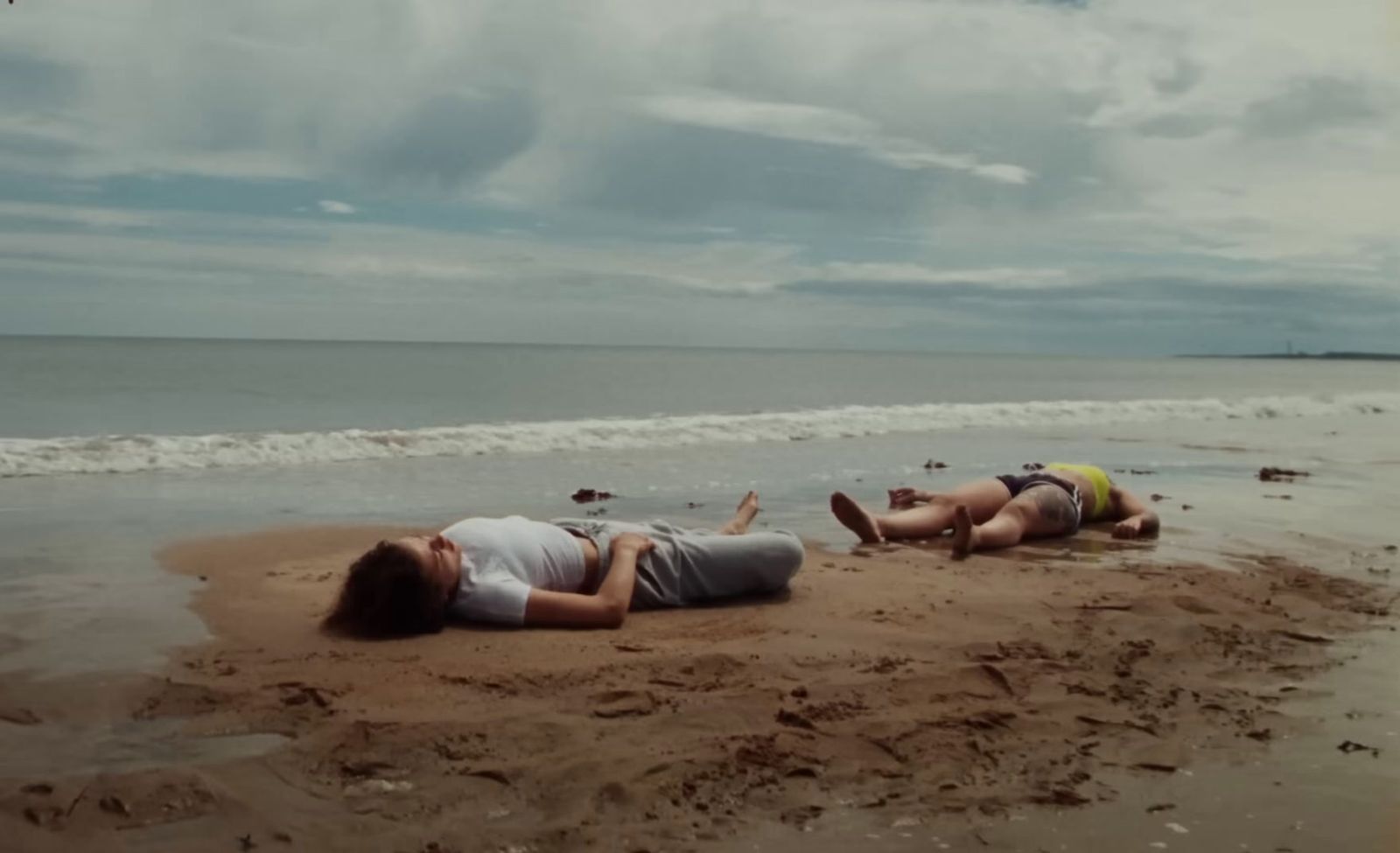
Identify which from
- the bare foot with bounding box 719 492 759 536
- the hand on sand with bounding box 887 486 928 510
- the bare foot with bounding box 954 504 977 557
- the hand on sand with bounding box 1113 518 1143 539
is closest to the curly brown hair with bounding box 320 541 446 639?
the bare foot with bounding box 719 492 759 536

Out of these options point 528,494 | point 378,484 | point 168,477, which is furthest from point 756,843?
point 168,477

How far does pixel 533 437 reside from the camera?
1544 cm

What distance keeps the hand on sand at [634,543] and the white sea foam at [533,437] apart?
7.84 meters

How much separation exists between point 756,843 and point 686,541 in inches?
116

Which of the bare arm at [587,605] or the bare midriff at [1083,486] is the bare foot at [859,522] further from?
the bare arm at [587,605]

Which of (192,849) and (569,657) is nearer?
(192,849)

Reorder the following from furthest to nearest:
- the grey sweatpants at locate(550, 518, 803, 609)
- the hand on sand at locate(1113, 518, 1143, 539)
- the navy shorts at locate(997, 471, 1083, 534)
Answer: the navy shorts at locate(997, 471, 1083, 534)
the hand on sand at locate(1113, 518, 1143, 539)
the grey sweatpants at locate(550, 518, 803, 609)

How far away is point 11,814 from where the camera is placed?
302 centimetres

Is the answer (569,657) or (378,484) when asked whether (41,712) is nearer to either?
(569,657)

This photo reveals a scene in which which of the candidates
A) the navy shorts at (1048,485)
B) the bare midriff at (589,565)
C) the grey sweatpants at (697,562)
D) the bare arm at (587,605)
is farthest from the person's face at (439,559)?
the navy shorts at (1048,485)

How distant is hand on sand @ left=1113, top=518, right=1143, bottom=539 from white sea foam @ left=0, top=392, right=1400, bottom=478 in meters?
8.26

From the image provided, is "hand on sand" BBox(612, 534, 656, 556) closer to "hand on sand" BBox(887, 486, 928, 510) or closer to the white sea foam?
"hand on sand" BBox(887, 486, 928, 510)

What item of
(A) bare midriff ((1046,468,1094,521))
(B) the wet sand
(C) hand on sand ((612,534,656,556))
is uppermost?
(A) bare midriff ((1046,468,1094,521))

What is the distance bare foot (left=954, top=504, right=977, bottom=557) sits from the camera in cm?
717
